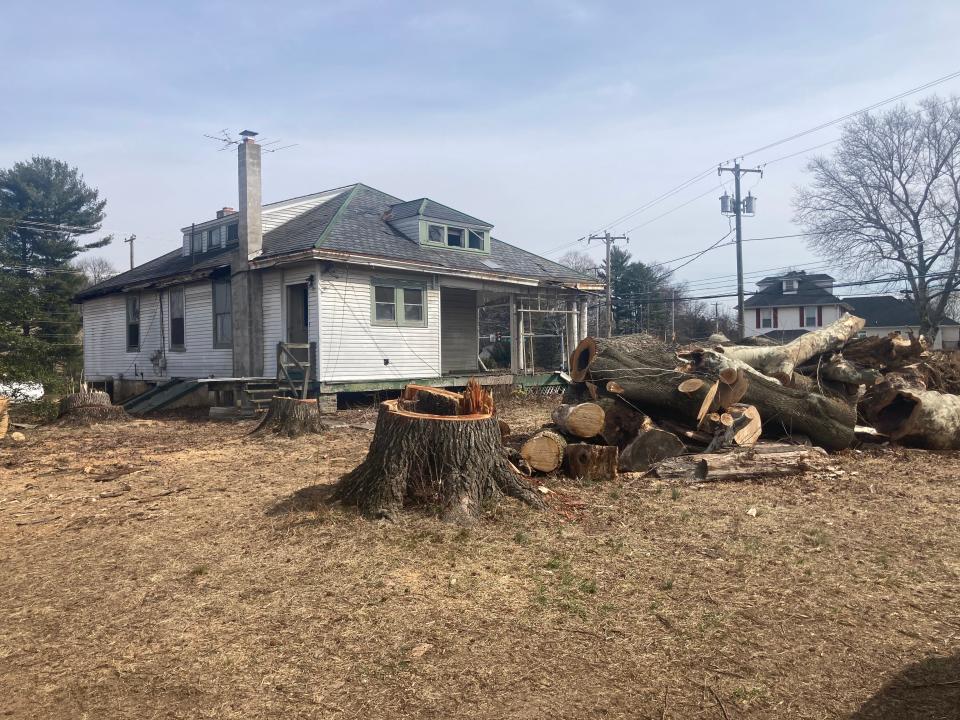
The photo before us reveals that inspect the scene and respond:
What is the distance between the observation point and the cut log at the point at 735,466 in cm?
770

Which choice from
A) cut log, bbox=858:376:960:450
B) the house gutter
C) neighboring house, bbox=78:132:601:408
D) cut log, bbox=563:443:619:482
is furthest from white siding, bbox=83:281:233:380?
cut log, bbox=858:376:960:450

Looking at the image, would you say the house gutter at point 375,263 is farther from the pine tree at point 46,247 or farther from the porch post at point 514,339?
the pine tree at point 46,247

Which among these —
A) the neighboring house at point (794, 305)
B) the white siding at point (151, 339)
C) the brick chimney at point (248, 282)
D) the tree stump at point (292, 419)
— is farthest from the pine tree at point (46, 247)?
the neighboring house at point (794, 305)

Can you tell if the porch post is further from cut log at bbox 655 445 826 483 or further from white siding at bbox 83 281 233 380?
cut log at bbox 655 445 826 483

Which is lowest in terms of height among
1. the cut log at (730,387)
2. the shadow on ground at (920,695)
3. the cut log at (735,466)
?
the shadow on ground at (920,695)

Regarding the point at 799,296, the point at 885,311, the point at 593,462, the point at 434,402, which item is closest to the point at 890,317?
the point at 885,311

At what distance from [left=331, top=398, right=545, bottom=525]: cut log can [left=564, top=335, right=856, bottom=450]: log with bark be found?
350cm

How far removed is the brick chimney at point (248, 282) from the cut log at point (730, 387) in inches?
460

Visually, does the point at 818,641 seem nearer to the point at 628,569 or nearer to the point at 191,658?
the point at 628,569

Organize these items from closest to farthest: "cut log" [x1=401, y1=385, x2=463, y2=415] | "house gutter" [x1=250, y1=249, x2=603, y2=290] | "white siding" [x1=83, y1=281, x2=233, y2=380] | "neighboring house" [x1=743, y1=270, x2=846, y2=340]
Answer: "cut log" [x1=401, y1=385, x2=463, y2=415] → "house gutter" [x1=250, y1=249, x2=603, y2=290] → "white siding" [x1=83, y1=281, x2=233, y2=380] → "neighboring house" [x1=743, y1=270, x2=846, y2=340]

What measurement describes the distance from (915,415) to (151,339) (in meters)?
19.5

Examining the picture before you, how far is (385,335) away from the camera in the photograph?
17219 millimetres

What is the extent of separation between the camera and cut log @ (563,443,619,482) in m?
7.74

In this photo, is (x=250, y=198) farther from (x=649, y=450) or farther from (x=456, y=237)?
(x=649, y=450)
